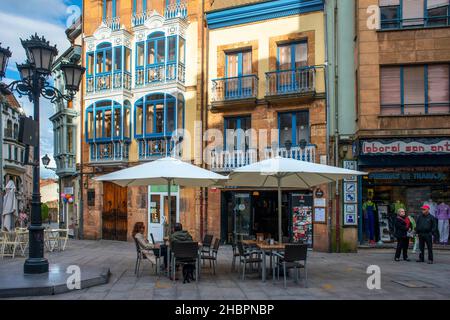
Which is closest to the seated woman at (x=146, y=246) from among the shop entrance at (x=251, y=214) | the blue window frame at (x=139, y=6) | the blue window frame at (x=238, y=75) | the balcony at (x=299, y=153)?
the shop entrance at (x=251, y=214)

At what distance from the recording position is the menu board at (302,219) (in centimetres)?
1709

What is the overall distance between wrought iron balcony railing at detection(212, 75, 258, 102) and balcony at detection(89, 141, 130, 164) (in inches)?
197

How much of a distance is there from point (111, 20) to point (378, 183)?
48.3 feet

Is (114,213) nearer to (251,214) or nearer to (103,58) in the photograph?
(251,214)

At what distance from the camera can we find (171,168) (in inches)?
406

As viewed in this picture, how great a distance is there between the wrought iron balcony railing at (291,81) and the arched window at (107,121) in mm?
7126

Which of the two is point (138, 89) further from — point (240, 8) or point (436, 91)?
point (436, 91)

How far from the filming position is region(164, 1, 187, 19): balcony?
66.0 ft

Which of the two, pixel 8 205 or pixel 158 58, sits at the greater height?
pixel 158 58

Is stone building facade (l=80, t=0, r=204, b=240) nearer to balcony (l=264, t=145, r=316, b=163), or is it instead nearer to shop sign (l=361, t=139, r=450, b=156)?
balcony (l=264, t=145, r=316, b=163)

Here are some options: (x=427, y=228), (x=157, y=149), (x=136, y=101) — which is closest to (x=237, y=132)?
(x=157, y=149)

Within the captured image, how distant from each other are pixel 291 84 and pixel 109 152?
30.5ft

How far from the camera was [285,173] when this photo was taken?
10805mm

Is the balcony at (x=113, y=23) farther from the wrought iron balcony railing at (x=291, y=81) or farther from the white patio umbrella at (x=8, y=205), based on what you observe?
the white patio umbrella at (x=8, y=205)
